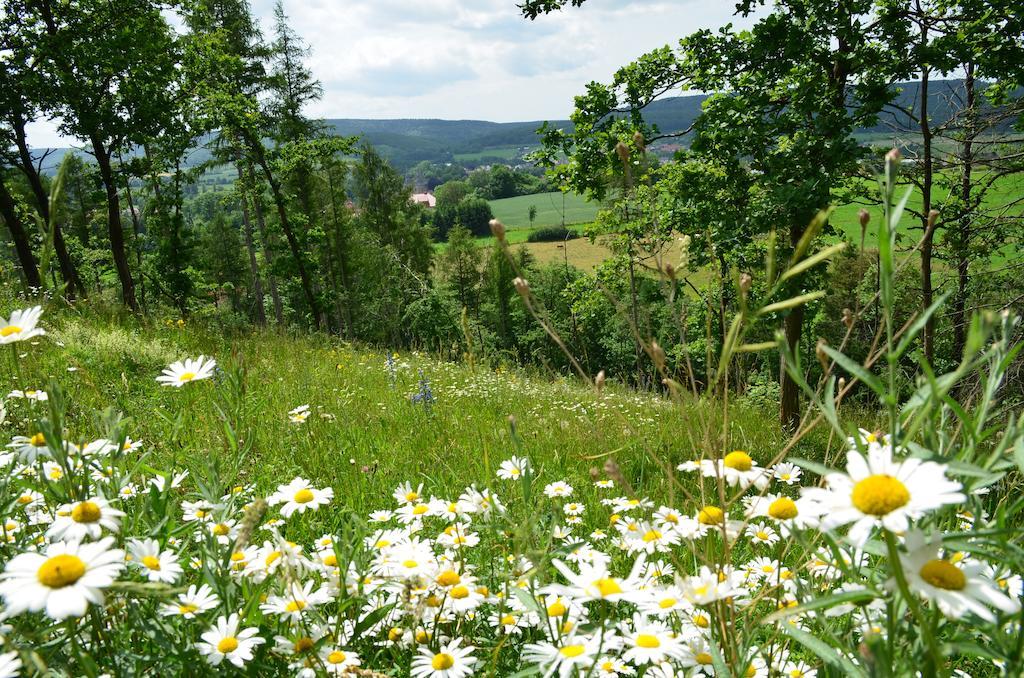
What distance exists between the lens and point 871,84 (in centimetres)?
486

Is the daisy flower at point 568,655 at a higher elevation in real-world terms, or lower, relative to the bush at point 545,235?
higher

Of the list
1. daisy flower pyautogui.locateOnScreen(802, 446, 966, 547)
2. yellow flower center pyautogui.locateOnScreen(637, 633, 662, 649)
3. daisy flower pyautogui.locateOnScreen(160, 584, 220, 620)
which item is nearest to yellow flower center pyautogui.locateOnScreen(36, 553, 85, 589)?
daisy flower pyautogui.locateOnScreen(160, 584, 220, 620)

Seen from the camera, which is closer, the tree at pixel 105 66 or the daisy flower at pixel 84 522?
the daisy flower at pixel 84 522

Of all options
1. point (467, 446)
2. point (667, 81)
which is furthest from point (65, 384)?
point (667, 81)

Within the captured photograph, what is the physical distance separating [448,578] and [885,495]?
0.96 metres

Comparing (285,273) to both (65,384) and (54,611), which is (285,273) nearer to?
(65,384)

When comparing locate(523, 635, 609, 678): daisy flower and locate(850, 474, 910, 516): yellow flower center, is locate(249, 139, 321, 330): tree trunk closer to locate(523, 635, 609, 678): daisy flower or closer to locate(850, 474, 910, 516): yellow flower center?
locate(523, 635, 609, 678): daisy flower

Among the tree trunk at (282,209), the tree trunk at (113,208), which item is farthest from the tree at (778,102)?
the tree trunk at (282,209)

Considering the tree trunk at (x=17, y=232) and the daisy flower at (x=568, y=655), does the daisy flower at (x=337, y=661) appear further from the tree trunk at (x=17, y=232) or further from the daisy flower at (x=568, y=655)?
the tree trunk at (x=17, y=232)

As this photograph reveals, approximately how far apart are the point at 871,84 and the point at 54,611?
230 inches

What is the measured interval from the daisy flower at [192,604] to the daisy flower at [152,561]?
2.0 inches

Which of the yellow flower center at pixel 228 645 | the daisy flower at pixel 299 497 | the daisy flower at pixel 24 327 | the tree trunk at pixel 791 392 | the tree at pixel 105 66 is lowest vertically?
the tree trunk at pixel 791 392

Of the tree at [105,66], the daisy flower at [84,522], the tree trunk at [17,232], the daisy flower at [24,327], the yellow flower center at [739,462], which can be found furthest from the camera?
the tree trunk at [17,232]

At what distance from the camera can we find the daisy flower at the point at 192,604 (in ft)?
4.03
